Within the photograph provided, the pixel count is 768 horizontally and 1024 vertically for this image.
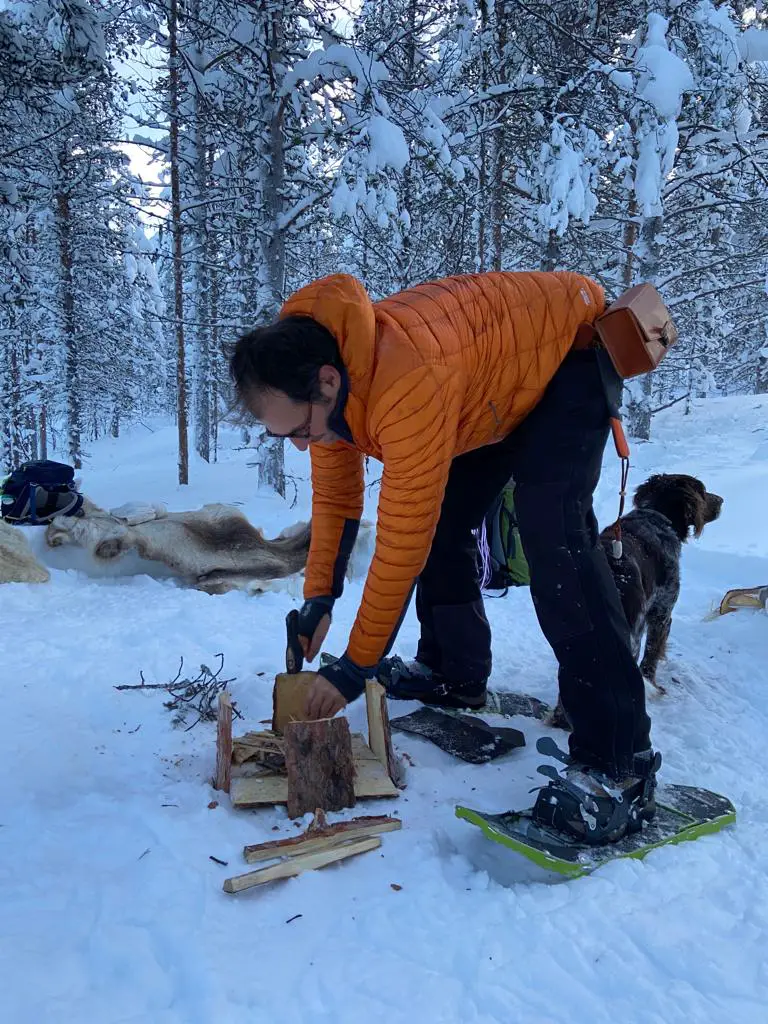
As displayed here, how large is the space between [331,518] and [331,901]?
132cm

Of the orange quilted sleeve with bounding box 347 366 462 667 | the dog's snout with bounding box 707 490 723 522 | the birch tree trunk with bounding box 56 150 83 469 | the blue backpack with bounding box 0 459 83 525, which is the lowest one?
the blue backpack with bounding box 0 459 83 525

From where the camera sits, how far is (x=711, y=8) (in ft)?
21.8

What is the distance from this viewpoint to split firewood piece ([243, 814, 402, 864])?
186 cm

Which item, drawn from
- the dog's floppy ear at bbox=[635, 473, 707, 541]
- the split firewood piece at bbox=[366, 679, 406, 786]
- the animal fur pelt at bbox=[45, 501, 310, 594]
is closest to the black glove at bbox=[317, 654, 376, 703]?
the split firewood piece at bbox=[366, 679, 406, 786]

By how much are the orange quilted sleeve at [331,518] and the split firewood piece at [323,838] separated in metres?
0.84

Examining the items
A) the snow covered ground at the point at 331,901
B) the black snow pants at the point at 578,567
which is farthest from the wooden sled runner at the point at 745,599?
the black snow pants at the point at 578,567

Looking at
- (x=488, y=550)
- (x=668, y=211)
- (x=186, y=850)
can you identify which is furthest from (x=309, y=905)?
(x=668, y=211)

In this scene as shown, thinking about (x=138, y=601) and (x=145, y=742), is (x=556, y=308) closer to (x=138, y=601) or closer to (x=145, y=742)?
(x=145, y=742)

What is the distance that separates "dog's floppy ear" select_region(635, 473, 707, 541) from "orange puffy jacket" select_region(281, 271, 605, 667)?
175 cm

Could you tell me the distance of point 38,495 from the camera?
549cm

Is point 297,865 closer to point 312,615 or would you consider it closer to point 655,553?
point 312,615

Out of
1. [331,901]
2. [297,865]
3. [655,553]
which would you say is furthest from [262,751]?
[655,553]

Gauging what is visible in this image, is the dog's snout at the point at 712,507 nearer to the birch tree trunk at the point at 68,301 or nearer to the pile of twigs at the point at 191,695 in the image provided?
the pile of twigs at the point at 191,695

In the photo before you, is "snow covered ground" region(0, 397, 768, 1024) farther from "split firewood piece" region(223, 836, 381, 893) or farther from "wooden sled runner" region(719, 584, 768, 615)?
"wooden sled runner" region(719, 584, 768, 615)
